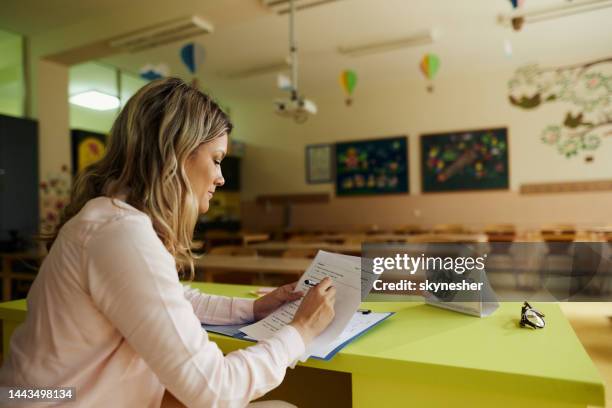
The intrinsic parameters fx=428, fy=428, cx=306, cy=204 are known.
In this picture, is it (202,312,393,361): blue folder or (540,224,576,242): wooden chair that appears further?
(540,224,576,242): wooden chair

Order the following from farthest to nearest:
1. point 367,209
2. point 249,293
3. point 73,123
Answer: point 367,209, point 73,123, point 249,293

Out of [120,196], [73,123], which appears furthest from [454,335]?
[73,123]

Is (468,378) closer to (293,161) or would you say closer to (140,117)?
(140,117)

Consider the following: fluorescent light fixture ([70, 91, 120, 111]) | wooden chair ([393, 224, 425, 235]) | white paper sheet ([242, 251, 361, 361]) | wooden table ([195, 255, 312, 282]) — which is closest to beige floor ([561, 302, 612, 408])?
wooden table ([195, 255, 312, 282])

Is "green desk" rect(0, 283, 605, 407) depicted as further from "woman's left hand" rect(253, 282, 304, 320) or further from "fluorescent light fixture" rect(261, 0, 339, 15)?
"fluorescent light fixture" rect(261, 0, 339, 15)

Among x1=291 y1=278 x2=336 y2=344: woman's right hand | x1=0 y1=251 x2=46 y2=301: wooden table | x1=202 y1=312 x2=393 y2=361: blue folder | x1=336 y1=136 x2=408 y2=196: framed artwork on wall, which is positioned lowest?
x1=0 y1=251 x2=46 y2=301: wooden table

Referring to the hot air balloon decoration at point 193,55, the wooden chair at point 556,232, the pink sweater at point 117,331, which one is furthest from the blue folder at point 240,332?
the wooden chair at point 556,232

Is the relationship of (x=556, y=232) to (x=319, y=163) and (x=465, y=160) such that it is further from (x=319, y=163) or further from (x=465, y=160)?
(x=319, y=163)

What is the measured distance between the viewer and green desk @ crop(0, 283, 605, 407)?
2.40 ft

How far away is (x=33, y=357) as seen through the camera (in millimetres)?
746

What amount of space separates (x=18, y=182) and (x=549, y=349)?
216 inches

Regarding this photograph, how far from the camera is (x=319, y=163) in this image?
8031 millimetres

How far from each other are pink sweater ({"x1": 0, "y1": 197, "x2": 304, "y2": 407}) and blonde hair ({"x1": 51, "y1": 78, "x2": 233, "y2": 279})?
0.20ft

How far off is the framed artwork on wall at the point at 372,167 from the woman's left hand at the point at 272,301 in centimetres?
644
